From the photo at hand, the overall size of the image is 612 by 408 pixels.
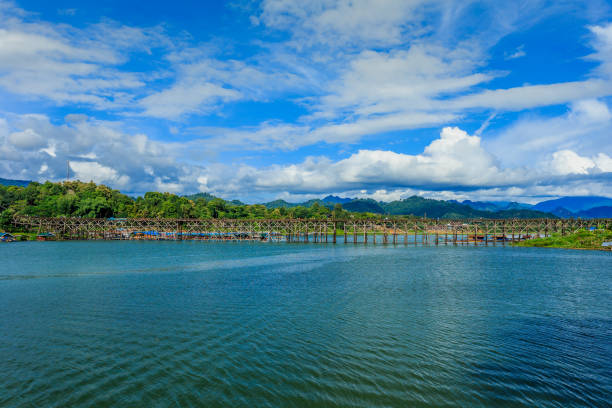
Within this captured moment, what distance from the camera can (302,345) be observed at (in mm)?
14938

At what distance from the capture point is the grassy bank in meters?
73.2

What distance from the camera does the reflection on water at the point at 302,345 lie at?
35.7ft

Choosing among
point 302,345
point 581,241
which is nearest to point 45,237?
point 302,345

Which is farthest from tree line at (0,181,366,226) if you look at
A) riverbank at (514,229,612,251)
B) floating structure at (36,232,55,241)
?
riverbank at (514,229,612,251)

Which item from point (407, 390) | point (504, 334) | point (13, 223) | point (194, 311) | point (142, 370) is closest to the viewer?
point (407, 390)

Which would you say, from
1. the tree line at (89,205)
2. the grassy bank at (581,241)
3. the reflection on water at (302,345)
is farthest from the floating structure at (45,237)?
the grassy bank at (581,241)

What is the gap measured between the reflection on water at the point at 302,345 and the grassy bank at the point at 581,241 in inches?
2223

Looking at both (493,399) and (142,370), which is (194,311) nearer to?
(142,370)

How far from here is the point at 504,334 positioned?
54.3 ft

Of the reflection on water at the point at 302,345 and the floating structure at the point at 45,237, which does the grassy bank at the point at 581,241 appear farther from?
the floating structure at the point at 45,237

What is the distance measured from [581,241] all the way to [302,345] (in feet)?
281

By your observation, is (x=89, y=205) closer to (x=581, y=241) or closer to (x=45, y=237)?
(x=45, y=237)

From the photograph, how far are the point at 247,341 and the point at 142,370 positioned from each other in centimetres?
447

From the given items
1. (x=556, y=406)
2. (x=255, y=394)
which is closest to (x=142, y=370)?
(x=255, y=394)
